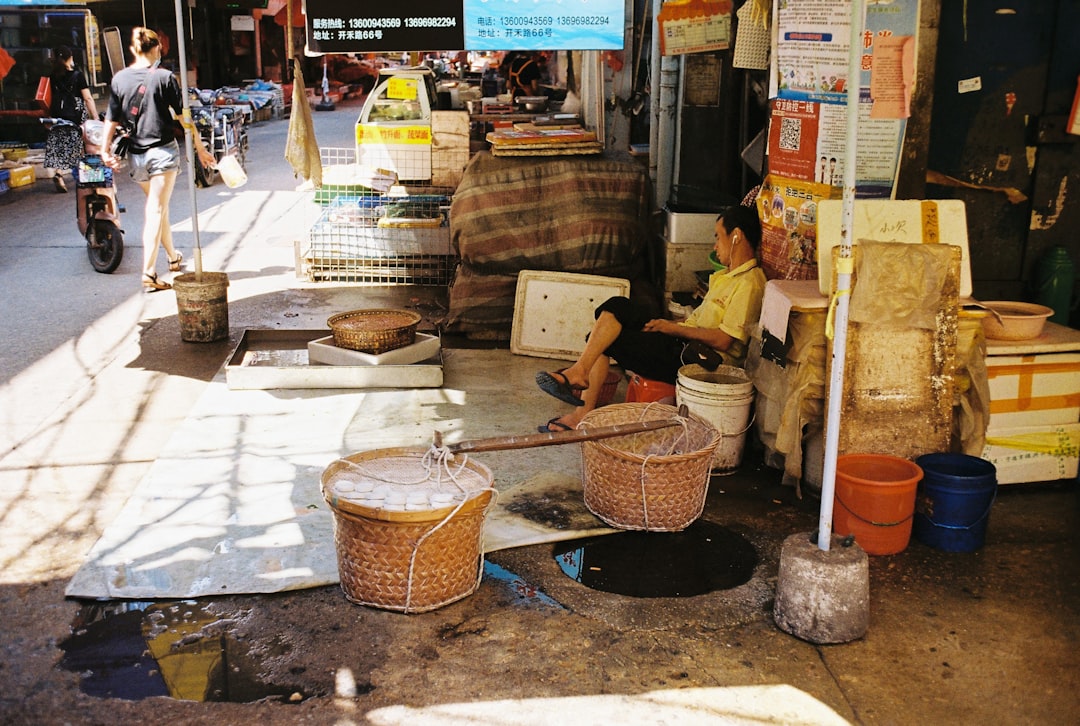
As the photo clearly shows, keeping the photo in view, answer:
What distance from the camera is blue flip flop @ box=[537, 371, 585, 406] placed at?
6160 mm

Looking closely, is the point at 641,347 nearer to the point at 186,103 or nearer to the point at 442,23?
the point at 442,23

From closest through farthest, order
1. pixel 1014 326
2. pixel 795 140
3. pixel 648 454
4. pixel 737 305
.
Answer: pixel 648 454
pixel 1014 326
pixel 795 140
pixel 737 305

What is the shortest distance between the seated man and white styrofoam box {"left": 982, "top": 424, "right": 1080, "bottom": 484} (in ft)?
4.54

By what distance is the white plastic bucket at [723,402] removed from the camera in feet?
17.4

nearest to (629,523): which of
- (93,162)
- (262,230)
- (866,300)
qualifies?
(866,300)

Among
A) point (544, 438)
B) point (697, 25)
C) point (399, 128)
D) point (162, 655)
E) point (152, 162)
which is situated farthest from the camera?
point (399, 128)

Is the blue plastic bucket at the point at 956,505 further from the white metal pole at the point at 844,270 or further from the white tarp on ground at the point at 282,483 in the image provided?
the white tarp on ground at the point at 282,483

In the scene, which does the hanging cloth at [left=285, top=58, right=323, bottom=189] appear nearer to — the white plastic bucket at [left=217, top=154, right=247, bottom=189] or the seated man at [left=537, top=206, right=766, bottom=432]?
the white plastic bucket at [left=217, top=154, right=247, bottom=189]

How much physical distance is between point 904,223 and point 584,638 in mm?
2599

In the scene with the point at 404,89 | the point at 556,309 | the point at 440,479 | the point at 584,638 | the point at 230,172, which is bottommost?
the point at 584,638

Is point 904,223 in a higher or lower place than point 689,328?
higher

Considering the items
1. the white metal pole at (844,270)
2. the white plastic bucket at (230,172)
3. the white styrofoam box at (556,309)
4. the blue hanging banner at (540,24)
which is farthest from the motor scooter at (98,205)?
the white metal pole at (844,270)

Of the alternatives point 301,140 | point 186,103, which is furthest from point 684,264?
point 186,103

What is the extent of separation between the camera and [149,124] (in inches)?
336
